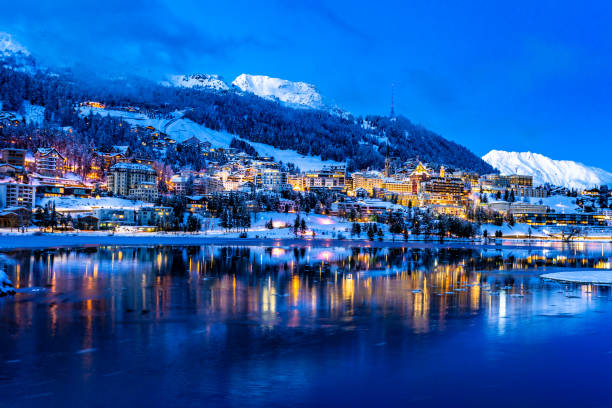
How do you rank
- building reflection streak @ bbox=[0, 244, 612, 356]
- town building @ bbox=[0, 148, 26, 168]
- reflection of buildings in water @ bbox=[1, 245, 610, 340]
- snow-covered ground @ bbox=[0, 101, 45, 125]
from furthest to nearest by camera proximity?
snow-covered ground @ bbox=[0, 101, 45, 125] < town building @ bbox=[0, 148, 26, 168] < reflection of buildings in water @ bbox=[1, 245, 610, 340] < building reflection streak @ bbox=[0, 244, 612, 356]

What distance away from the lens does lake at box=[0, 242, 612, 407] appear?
11.4 metres

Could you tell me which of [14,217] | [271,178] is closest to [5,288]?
[14,217]

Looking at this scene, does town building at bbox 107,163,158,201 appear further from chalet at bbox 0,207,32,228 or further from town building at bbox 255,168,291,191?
chalet at bbox 0,207,32,228

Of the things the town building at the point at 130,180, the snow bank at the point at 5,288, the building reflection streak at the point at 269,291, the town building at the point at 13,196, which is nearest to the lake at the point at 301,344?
the building reflection streak at the point at 269,291

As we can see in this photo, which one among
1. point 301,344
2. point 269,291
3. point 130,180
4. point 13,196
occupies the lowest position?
point 269,291

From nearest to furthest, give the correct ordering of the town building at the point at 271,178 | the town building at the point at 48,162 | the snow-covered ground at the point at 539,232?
the snow-covered ground at the point at 539,232 < the town building at the point at 48,162 < the town building at the point at 271,178

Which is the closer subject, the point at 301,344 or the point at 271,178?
the point at 301,344

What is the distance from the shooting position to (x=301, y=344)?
51.4ft

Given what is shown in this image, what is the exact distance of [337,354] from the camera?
14.5m

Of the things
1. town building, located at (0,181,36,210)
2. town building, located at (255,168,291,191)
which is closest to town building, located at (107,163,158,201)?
town building, located at (0,181,36,210)

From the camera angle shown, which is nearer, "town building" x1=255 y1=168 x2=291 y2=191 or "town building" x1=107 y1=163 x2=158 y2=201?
"town building" x1=107 y1=163 x2=158 y2=201

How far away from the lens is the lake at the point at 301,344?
37.2 ft

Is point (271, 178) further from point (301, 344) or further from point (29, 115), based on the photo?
point (301, 344)

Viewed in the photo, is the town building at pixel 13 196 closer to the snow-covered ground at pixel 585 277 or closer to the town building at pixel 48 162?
the town building at pixel 48 162
